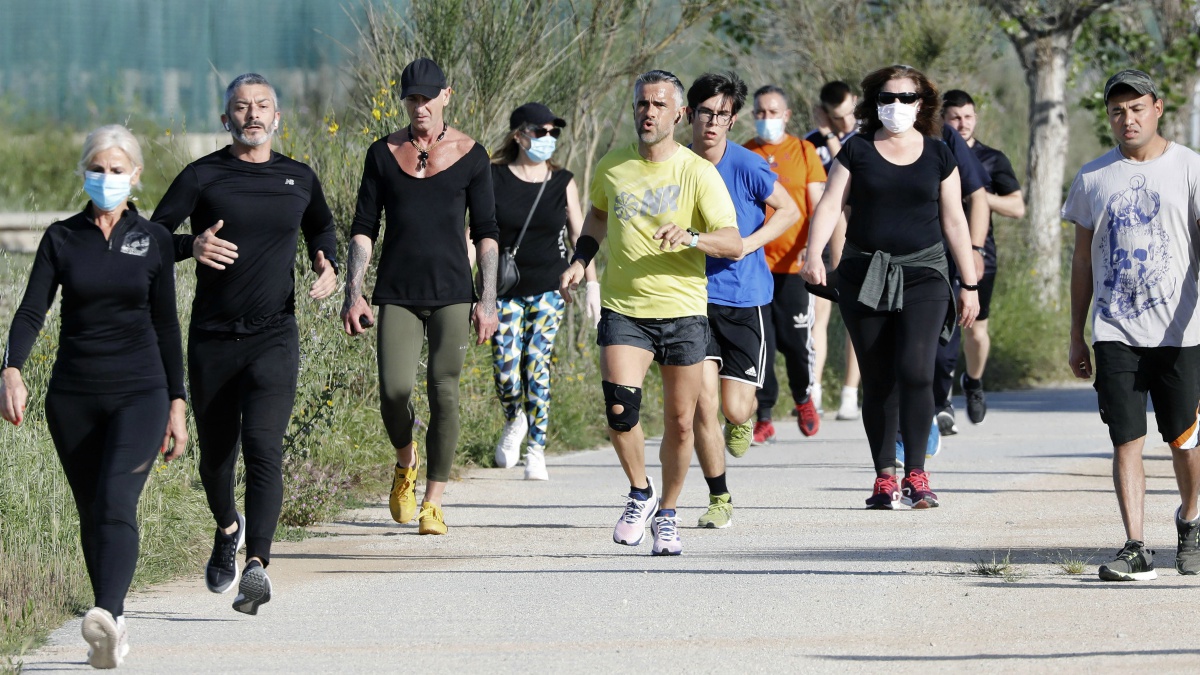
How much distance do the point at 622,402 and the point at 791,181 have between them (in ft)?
13.3

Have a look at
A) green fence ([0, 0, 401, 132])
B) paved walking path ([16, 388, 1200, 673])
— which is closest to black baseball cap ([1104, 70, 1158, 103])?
paved walking path ([16, 388, 1200, 673])

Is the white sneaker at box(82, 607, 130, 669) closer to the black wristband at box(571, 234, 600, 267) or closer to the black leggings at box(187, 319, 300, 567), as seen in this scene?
the black leggings at box(187, 319, 300, 567)

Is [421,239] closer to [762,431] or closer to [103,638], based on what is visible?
[103,638]

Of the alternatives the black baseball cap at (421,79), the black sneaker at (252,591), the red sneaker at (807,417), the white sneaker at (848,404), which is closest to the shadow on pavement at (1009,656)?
the black sneaker at (252,591)

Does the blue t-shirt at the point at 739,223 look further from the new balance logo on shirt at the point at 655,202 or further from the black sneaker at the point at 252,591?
the black sneaker at the point at 252,591

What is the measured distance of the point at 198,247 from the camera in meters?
6.87

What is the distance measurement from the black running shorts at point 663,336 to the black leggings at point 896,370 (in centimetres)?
153

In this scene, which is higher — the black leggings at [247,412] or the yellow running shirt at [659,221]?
the yellow running shirt at [659,221]

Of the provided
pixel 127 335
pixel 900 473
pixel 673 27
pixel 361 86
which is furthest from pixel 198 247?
pixel 673 27

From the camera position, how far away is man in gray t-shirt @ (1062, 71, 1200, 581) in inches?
279

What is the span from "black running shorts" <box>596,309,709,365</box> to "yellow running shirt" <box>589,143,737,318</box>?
0.12 ft

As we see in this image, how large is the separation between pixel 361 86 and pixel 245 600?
6329mm

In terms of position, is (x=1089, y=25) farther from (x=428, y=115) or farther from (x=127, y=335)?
(x=127, y=335)

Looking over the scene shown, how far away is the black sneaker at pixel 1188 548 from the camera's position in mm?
7188
